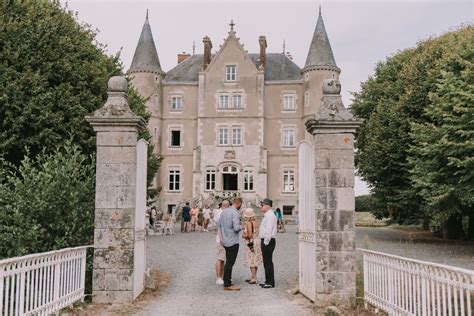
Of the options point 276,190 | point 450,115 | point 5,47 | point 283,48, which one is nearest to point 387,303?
point 5,47

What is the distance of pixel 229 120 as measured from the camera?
41.6 meters

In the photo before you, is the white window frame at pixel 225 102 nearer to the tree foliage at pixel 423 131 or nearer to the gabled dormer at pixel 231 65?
the gabled dormer at pixel 231 65

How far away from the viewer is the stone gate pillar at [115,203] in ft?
27.7

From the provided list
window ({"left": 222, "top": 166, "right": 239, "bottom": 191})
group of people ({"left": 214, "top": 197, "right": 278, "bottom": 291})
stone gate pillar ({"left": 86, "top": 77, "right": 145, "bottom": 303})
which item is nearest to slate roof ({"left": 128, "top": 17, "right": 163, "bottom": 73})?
window ({"left": 222, "top": 166, "right": 239, "bottom": 191})

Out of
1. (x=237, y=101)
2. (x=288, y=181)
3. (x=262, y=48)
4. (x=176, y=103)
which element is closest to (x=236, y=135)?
(x=237, y=101)

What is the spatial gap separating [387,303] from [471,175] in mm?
11277

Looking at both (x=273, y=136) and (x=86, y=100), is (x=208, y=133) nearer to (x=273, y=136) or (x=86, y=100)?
(x=273, y=136)

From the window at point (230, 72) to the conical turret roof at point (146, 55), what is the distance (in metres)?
5.63

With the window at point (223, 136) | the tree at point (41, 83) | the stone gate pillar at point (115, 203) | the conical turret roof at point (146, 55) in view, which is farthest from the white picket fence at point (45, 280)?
the conical turret roof at point (146, 55)

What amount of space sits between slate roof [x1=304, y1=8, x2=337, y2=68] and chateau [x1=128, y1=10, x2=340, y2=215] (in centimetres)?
8

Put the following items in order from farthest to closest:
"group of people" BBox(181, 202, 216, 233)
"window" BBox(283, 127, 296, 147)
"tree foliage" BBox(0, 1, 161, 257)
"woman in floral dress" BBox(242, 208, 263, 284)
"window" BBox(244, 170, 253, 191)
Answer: "window" BBox(283, 127, 296, 147) < "window" BBox(244, 170, 253, 191) < "group of people" BBox(181, 202, 216, 233) < "woman in floral dress" BBox(242, 208, 263, 284) < "tree foliage" BBox(0, 1, 161, 257)

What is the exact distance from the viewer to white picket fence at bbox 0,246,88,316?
6.09 metres

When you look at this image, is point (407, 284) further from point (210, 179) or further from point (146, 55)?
point (146, 55)

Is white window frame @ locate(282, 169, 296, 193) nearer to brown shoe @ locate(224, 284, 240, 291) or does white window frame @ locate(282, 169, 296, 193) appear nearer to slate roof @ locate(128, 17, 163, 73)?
slate roof @ locate(128, 17, 163, 73)
